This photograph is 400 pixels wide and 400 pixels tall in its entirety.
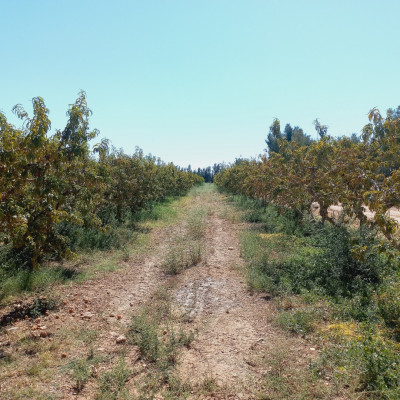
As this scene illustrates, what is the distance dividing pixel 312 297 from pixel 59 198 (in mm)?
4759

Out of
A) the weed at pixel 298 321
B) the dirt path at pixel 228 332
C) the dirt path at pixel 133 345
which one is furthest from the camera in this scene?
the weed at pixel 298 321

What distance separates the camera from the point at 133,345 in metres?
4.64

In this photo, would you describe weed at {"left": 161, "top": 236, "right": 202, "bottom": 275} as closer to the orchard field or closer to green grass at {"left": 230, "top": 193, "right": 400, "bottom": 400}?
the orchard field

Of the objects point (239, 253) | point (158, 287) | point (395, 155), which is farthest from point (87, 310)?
point (395, 155)

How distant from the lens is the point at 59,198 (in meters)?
4.67

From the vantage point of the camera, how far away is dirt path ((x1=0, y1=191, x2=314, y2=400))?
3.68 metres

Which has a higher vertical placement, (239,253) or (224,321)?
(239,253)

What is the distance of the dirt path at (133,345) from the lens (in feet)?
12.1

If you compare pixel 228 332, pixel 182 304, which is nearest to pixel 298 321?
pixel 228 332

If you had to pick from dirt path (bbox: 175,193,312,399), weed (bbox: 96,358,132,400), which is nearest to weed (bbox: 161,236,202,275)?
dirt path (bbox: 175,193,312,399)

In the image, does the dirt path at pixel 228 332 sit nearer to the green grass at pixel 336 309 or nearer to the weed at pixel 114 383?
the green grass at pixel 336 309

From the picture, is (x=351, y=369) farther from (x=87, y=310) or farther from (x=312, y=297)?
(x=87, y=310)

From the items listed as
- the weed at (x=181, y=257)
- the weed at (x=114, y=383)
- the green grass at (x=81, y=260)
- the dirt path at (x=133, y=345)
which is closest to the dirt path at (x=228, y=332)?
the dirt path at (x=133, y=345)

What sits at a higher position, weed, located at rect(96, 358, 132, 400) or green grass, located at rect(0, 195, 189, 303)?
green grass, located at rect(0, 195, 189, 303)
